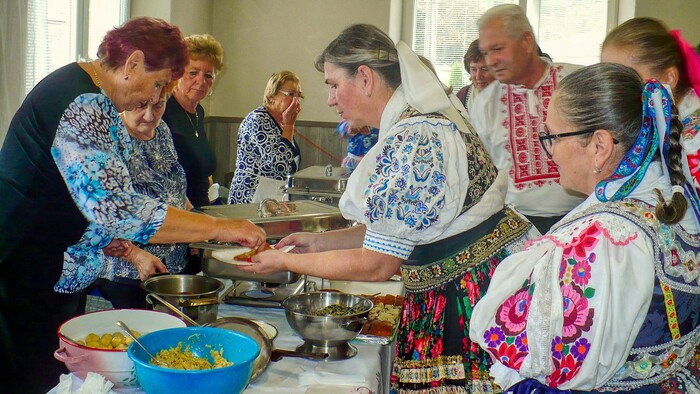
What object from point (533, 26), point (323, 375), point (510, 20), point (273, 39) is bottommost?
point (323, 375)

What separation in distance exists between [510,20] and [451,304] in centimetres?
158

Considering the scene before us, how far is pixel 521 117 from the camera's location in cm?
284

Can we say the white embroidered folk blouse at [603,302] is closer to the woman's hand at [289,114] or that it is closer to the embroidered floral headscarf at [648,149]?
the embroidered floral headscarf at [648,149]

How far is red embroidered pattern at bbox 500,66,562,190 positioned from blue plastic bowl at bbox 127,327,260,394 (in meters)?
1.66

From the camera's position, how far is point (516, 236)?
183 cm

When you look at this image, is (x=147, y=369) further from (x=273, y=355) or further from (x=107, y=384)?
(x=273, y=355)

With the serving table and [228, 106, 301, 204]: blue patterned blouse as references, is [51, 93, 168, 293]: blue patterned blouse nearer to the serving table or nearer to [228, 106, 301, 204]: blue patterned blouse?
the serving table

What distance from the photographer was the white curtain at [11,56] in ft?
10.8

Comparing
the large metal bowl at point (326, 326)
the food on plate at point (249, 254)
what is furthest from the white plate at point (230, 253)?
the large metal bowl at point (326, 326)

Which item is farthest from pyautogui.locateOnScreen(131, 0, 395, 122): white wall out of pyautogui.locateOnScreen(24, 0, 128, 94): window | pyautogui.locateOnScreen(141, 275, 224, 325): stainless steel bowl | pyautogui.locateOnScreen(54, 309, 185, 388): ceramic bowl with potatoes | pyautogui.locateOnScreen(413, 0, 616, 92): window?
pyautogui.locateOnScreen(54, 309, 185, 388): ceramic bowl with potatoes

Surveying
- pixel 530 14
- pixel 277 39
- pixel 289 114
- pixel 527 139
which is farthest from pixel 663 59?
pixel 277 39

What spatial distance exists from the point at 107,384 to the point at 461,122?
1010 millimetres

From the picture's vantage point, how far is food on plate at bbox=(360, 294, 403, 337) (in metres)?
1.83

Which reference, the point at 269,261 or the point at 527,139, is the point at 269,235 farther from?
the point at 527,139
